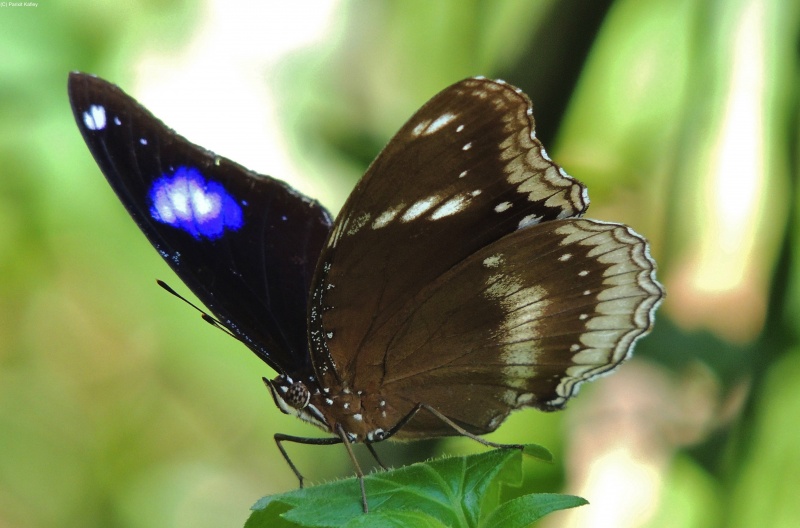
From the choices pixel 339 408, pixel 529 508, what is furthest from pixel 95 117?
pixel 529 508

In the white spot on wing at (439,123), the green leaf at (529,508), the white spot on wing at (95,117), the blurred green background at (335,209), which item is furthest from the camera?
the blurred green background at (335,209)

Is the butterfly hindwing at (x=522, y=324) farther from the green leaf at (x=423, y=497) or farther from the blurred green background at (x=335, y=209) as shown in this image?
the blurred green background at (x=335, y=209)

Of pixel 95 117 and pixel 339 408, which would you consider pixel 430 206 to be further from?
pixel 95 117

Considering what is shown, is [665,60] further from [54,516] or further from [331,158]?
[54,516]

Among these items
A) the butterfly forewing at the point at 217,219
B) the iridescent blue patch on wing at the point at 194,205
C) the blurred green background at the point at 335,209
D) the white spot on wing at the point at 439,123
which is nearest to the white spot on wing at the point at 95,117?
the butterfly forewing at the point at 217,219

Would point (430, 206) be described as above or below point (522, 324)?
above

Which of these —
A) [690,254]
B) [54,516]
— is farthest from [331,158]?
[54,516]
